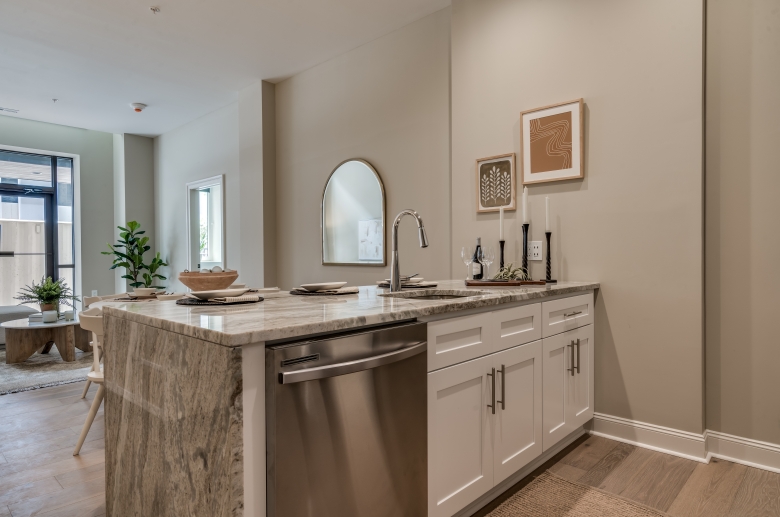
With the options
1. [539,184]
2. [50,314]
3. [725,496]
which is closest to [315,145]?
[539,184]

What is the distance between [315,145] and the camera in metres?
4.47

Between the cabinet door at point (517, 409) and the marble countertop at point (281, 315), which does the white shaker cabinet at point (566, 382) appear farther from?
the marble countertop at point (281, 315)

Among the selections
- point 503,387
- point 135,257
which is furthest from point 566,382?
point 135,257

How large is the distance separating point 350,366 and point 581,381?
5.74 ft

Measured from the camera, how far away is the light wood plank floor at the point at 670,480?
1.88 meters

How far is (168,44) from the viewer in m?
4.02

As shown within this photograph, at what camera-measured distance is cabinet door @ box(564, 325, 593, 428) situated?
2.40 metres

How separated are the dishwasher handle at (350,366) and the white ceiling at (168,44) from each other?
9.46 feet

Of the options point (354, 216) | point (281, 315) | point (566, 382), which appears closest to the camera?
point (281, 315)

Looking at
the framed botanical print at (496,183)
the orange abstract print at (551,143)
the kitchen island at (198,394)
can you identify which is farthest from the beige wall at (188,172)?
the kitchen island at (198,394)

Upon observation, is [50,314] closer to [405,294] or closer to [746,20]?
[405,294]

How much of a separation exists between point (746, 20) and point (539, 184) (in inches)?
48.5

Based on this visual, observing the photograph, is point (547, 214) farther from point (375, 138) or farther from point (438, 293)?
point (375, 138)


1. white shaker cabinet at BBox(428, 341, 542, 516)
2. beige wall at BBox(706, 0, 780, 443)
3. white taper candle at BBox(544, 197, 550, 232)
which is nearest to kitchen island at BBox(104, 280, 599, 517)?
white shaker cabinet at BBox(428, 341, 542, 516)
